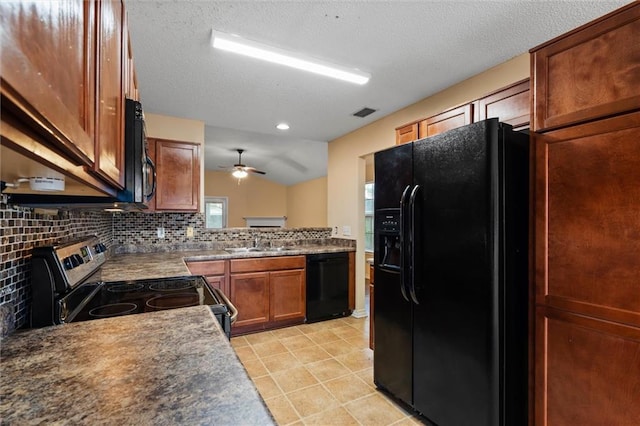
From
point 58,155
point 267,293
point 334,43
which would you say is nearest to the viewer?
point 58,155

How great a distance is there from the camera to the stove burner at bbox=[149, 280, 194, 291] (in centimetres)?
182

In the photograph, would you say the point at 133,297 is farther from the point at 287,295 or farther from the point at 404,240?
the point at 287,295

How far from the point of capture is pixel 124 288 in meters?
1.78

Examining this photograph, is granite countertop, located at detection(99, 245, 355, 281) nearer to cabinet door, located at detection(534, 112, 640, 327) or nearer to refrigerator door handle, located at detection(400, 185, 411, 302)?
refrigerator door handle, located at detection(400, 185, 411, 302)

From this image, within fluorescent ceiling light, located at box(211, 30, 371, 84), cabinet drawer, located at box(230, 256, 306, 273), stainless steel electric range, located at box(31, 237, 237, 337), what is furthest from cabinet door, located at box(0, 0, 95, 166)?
cabinet drawer, located at box(230, 256, 306, 273)

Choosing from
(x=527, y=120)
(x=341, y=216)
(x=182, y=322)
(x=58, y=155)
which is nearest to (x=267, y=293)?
(x=341, y=216)

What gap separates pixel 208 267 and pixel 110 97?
8.58 ft

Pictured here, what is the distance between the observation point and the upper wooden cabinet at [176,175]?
130 inches

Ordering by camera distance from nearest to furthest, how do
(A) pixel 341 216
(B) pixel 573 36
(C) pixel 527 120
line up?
1. (B) pixel 573 36
2. (C) pixel 527 120
3. (A) pixel 341 216

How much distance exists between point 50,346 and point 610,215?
6.80 feet

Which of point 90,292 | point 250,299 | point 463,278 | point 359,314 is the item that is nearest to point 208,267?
point 250,299

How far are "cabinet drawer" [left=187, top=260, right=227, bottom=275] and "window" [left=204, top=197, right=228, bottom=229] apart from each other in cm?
552

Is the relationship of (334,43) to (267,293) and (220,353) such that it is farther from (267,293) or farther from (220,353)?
(267,293)

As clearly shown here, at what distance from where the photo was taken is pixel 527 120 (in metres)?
1.84
